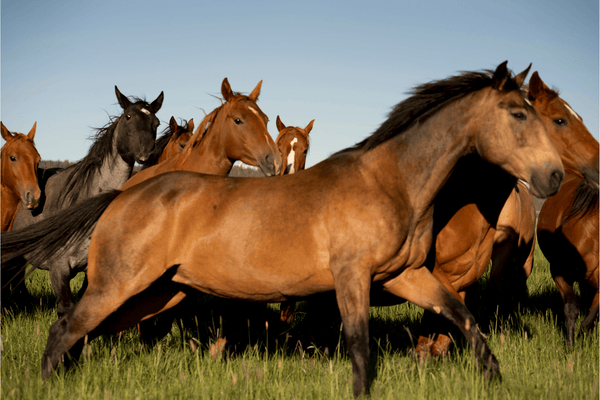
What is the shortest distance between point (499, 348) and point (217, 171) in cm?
339

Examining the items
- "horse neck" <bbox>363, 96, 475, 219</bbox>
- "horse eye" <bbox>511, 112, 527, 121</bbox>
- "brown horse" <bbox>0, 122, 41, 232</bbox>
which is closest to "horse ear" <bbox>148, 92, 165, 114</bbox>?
"brown horse" <bbox>0, 122, 41, 232</bbox>

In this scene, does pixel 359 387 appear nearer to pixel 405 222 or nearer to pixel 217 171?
pixel 405 222

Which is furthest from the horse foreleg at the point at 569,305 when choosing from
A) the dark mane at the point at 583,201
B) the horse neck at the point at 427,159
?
the horse neck at the point at 427,159

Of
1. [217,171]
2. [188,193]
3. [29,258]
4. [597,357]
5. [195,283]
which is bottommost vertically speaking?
[597,357]

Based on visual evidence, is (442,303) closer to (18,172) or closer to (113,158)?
(113,158)

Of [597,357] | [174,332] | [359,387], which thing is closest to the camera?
[359,387]

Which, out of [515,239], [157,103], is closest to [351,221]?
[515,239]

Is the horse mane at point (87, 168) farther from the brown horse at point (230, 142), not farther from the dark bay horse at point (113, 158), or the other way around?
the brown horse at point (230, 142)

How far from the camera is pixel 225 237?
3.40m

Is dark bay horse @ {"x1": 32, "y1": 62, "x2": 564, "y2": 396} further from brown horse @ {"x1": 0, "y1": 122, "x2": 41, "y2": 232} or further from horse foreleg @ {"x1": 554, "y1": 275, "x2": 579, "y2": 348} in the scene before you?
brown horse @ {"x1": 0, "y1": 122, "x2": 41, "y2": 232}

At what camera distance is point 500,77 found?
3.23m

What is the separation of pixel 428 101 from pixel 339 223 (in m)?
1.20

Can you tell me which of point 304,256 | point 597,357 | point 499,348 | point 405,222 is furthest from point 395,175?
point 597,357

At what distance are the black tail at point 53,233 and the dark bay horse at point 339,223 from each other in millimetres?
207
